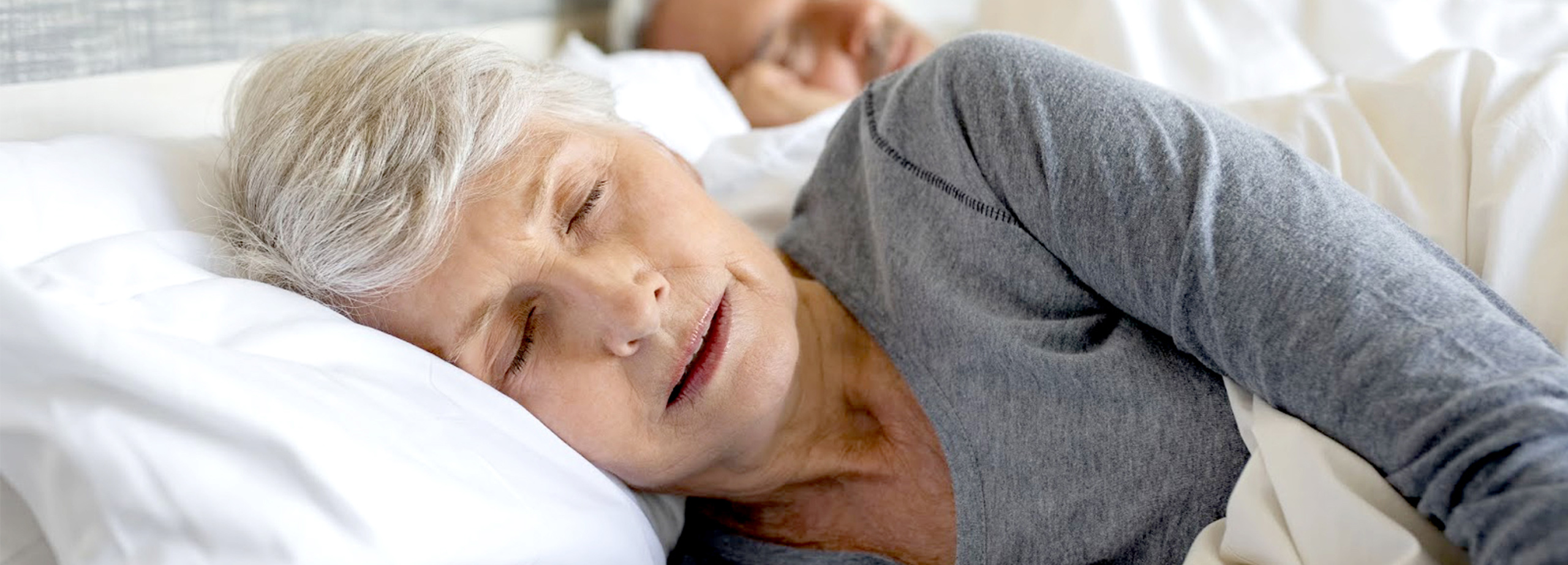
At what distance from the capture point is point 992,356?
0.96m

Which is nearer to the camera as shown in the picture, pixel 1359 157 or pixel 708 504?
pixel 1359 157

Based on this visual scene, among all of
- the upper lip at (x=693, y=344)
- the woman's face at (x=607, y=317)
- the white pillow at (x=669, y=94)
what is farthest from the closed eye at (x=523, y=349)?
the white pillow at (x=669, y=94)

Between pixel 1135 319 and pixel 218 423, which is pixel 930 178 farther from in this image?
pixel 218 423

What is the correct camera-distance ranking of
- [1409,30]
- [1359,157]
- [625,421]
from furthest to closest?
1. [1409,30]
2. [1359,157]
3. [625,421]

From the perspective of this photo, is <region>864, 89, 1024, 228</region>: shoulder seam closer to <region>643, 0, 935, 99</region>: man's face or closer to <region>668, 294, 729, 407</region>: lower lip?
<region>668, 294, 729, 407</region>: lower lip

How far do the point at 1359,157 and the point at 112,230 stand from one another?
99 cm

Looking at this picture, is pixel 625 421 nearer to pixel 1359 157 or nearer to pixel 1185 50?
pixel 1359 157

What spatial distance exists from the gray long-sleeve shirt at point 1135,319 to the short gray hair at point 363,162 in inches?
13.5

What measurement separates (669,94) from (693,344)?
66 cm

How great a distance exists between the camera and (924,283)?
1001 millimetres

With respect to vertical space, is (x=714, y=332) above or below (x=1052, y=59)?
below

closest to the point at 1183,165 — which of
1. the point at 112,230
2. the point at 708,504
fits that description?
the point at 708,504

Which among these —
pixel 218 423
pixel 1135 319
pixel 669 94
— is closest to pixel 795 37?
pixel 669 94

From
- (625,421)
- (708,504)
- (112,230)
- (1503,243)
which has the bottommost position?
(708,504)
